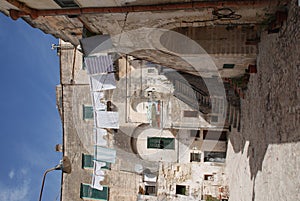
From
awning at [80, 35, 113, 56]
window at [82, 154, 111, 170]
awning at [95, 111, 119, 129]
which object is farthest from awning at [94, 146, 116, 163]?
awning at [80, 35, 113, 56]

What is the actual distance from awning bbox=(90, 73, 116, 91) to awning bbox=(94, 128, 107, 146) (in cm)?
338

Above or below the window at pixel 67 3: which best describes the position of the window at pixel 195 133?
below

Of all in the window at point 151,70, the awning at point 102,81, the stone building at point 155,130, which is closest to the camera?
the stone building at point 155,130

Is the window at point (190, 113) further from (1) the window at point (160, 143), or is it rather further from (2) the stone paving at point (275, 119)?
(2) the stone paving at point (275, 119)

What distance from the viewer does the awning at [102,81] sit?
1359cm

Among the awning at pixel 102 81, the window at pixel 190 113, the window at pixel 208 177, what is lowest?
the window at pixel 208 177

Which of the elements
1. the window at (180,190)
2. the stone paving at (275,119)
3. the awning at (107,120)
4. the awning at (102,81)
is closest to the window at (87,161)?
the awning at (107,120)

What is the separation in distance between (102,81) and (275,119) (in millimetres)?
8635

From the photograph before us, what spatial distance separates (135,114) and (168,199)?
16.5 feet

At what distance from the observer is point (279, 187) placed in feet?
21.7

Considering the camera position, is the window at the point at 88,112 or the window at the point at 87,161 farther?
the window at the point at 87,161

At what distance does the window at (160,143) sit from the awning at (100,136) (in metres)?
2.49

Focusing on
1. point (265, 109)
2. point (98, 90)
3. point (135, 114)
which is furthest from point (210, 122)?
point (265, 109)

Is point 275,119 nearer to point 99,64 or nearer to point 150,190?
point 99,64
